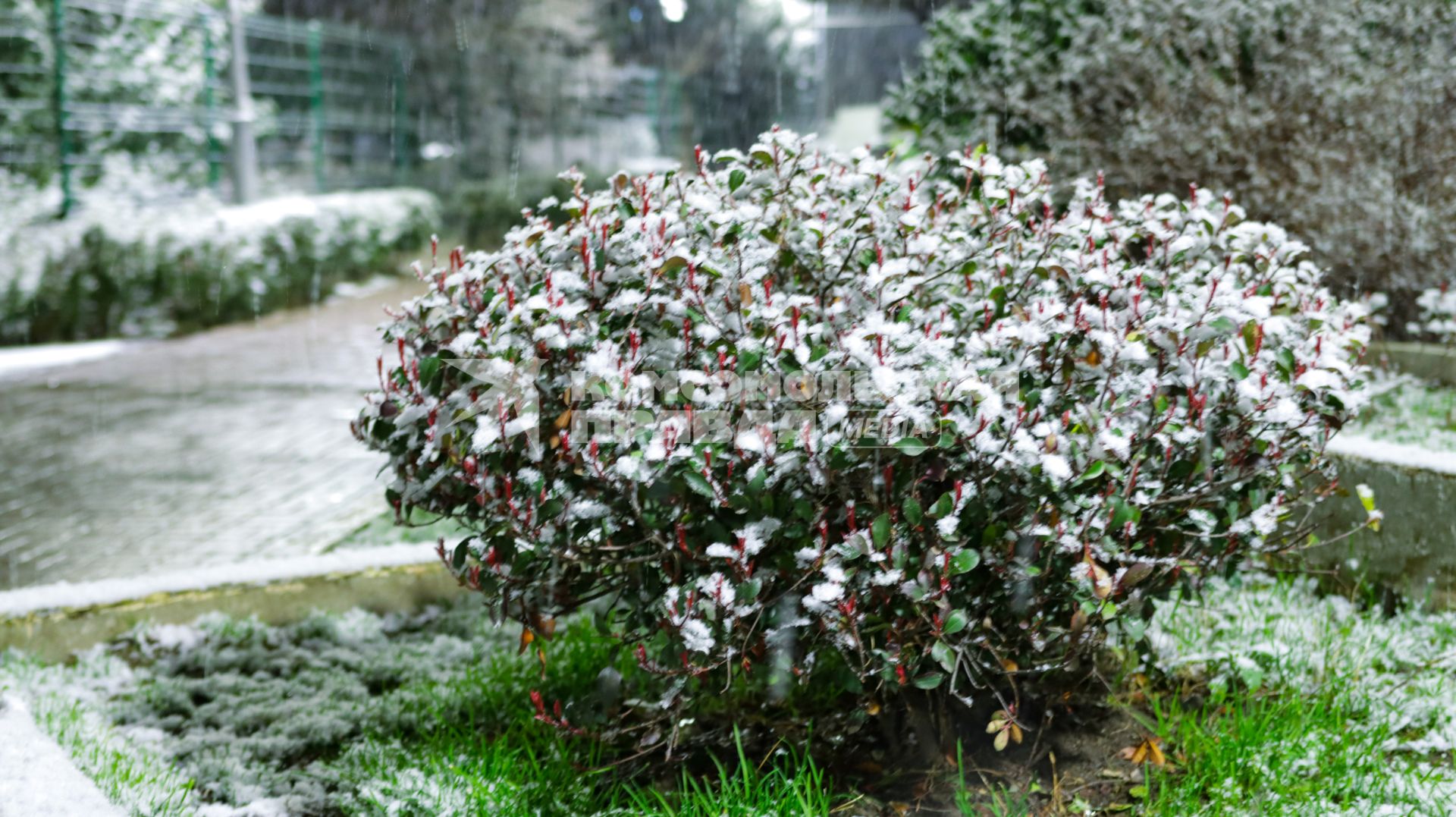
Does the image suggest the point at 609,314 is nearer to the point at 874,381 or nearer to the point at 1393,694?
the point at 874,381

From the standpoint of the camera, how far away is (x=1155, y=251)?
2.88 m

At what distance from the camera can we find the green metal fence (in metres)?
12.8

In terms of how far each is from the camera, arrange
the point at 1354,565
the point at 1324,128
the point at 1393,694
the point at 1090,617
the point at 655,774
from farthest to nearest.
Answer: the point at 1324,128 < the point at 1354,565 < the point at 1393,694 < the point at 655,774 < the point at 1090,617

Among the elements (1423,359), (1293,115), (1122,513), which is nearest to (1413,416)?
(1423,359)

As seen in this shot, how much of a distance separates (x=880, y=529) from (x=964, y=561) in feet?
0.56

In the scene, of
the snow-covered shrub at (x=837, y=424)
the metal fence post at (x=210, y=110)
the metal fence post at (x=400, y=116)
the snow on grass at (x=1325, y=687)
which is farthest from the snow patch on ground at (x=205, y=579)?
the metal fence post at (x=400, y=116)

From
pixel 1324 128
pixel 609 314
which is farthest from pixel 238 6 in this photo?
pixel 609 314

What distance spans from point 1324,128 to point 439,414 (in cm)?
465

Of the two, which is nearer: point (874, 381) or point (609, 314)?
point (874, 381)

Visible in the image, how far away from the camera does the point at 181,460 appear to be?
6270mm

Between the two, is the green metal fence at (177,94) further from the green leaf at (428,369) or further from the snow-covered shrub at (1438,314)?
the snow-covered shrub at (1438,314)

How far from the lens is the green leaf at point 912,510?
228 cm

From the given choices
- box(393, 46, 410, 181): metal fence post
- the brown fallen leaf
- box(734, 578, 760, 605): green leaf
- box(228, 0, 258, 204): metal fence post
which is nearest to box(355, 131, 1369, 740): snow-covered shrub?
box(734, 578, 760, 605): green leaf

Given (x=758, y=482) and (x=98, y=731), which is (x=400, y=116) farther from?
(x=758, y=482)
